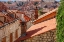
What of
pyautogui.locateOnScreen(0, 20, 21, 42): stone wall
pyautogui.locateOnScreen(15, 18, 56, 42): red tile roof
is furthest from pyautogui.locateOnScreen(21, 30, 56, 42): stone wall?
pyautogui.locateOnScreen(0, 20, 21, 42): stone wall

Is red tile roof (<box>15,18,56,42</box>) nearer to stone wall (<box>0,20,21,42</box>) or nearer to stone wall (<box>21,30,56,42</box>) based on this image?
stone wall (<box>21,30,56,42</box>)

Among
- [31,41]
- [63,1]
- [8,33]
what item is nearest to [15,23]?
[8,33]

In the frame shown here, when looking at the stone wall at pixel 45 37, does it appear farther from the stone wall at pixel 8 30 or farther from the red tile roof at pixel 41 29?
the stone wall at pixel 8 30

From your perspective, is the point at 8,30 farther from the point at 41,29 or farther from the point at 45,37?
the point at 45,37

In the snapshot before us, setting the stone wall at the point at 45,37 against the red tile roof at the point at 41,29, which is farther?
the red tile roof at the point at 41,29

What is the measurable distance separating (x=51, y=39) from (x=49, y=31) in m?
0.55

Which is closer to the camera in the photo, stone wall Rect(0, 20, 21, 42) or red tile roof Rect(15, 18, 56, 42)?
red tile roof Rect(15, 18, 56, 42)

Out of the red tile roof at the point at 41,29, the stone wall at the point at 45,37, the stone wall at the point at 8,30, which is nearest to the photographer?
the stone wall at the point at 45,37

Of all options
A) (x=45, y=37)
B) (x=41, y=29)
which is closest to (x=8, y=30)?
(x=41, y=29)

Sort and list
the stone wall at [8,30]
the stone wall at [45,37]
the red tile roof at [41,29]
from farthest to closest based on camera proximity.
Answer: the stone wall at [8,30] → the red tile roof at [41,29] → the stone wall at [45,37]

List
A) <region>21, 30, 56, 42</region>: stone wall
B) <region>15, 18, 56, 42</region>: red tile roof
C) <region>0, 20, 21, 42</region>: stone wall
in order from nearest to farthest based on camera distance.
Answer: <region>21, 30, 56, 42</region>: stone wall
<region>15, 18, 56, 42</region>: red tile roof
<region>0, 20, 21, 42</region>: stone wall

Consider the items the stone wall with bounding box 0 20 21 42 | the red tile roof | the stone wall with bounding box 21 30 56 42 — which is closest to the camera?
the stone wall with bounding box 21 30 56 42

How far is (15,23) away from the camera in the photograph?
2470 cm

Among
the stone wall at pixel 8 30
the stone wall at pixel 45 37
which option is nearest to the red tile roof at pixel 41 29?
the stone wall at pixel 45 37
